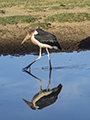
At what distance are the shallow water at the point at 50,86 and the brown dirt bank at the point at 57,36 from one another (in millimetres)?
1012

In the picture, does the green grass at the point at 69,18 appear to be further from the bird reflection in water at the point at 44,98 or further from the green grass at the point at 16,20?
the bird reflection in water at the point at 44,98

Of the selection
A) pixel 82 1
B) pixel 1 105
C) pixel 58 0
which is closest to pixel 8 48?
pixel 1 105

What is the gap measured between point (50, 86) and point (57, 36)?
22.3 ft

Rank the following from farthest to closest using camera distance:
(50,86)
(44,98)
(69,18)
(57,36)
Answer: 1. (69,18)
2. (57,36)
3. (50,86)
4. (44,98)

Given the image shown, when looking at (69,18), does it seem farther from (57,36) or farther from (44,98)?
(44,98)

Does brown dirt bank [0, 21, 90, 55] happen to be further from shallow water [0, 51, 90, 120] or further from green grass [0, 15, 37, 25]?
shallow water [0, 51, 90, 120]

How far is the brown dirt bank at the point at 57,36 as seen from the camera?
458 inches

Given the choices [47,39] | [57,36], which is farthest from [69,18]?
[47,39]

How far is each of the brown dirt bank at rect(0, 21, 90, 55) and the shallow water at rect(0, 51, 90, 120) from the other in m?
1.01

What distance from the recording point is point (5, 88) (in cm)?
715

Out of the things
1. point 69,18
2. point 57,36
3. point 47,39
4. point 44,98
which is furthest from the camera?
point 69,18

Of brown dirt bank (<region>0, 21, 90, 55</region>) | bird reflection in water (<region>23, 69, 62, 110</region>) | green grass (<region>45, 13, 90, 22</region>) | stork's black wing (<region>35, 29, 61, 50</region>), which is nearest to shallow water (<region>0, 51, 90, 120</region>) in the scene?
bird reflection in water (<region>23, 69, 62, 110</region>)

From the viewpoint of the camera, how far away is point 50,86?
7.23 metres

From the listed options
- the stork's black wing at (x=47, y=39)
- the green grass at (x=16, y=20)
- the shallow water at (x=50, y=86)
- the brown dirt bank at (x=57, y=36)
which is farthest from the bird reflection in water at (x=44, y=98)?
the green grass at (x=16, y=20)
